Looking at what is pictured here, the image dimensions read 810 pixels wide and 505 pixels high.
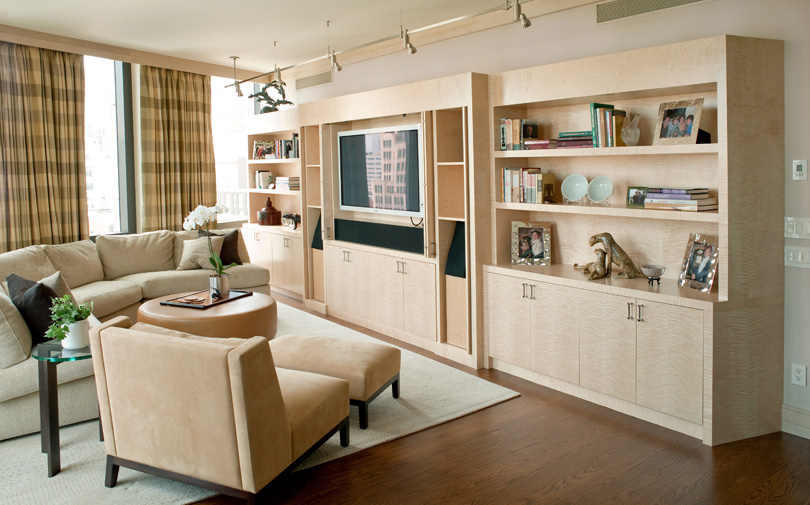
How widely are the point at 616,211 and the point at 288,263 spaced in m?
4.15

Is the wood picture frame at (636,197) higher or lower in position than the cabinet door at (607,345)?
higher

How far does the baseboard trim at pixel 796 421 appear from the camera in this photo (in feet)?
10.8

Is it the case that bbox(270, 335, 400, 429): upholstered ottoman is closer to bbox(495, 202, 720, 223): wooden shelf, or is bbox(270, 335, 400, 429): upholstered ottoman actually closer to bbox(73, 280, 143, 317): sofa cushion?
bbox(495, 202, 720, 223): wooden shelf

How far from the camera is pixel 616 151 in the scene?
3.63 meters

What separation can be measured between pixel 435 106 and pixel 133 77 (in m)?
3.78

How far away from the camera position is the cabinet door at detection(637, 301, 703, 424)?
321 centimetres

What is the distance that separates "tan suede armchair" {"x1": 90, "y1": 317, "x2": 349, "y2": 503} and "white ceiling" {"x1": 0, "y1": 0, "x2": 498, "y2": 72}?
2970mm

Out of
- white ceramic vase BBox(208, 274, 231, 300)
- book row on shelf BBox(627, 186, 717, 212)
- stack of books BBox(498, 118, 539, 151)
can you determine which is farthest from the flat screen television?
book row on shelf BBox(627, 186, 717, 212)

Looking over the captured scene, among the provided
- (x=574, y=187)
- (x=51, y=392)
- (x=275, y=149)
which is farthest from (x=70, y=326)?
(x=275, y=149)

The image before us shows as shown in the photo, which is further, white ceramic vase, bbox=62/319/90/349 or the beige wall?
the beige wall

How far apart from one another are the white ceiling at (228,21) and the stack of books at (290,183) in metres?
1.39

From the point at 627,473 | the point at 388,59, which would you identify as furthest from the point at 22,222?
the point at 627,473

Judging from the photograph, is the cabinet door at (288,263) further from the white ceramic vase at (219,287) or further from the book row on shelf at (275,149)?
the white ceramic vase at (219,287)

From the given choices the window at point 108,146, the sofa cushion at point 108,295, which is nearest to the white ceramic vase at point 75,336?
the sofa cushion at point 108,295
